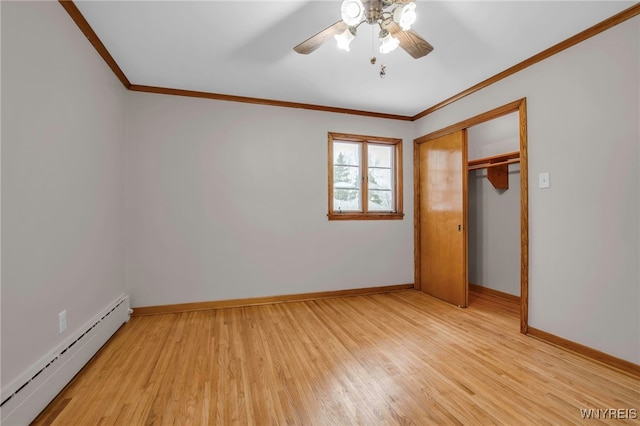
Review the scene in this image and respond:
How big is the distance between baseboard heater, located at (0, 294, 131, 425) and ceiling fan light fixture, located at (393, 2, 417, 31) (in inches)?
107

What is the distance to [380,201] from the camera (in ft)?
13.9

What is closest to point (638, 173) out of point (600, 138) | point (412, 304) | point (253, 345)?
point (600, 138)

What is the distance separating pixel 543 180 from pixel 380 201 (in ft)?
6.53

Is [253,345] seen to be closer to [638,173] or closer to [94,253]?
[94,253]

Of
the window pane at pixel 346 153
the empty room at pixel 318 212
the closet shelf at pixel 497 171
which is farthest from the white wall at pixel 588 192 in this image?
the window pane at pixel 346 153

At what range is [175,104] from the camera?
3305 mm

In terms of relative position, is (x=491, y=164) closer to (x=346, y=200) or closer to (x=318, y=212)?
(x=346, y=200)

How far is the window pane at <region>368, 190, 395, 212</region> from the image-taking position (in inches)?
164

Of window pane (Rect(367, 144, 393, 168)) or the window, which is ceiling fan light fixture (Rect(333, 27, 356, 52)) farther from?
window pane (Rect(367, 144, 393, 168))

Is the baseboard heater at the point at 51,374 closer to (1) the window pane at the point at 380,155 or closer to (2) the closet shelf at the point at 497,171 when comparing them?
(1) the window pane at the point at 380,155

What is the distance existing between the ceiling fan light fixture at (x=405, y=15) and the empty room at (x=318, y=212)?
0.01 metres

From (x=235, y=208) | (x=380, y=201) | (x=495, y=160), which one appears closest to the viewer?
(x=235, y=208)

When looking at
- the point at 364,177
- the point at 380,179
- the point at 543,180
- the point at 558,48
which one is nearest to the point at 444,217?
the point at 380,179

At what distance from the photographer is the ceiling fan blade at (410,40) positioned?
1.81m
